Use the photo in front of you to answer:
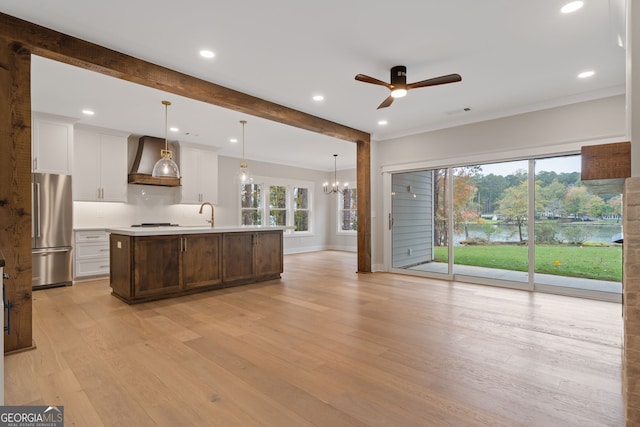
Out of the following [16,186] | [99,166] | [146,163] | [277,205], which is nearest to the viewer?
[16,186]

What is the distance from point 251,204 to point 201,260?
4.30 metres

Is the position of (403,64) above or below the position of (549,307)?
above

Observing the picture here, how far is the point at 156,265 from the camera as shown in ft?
13.9

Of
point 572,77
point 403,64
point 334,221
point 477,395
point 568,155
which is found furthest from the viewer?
point 334,221

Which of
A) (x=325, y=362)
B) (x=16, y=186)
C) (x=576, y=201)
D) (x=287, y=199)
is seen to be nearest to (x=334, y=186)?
(x=287, y=199)

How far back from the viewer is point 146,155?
633cm

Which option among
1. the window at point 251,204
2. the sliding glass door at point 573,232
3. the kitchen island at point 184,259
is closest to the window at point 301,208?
the window at point 251,204

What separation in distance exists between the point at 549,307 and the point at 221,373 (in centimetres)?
386

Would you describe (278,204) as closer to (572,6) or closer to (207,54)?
(207,54)

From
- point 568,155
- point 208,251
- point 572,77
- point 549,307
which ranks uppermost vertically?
point 572,77

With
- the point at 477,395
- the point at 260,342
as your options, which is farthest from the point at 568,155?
the point at 260,342

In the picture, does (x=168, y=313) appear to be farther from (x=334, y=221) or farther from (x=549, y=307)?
(x=334, y=221)

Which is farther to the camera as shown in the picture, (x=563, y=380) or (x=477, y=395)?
(x=563, y=380)

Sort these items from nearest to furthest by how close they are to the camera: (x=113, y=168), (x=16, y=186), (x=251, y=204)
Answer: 1. (x=16, y=186)
2. (x=113, y=168)
3. (x=251, y=204)
